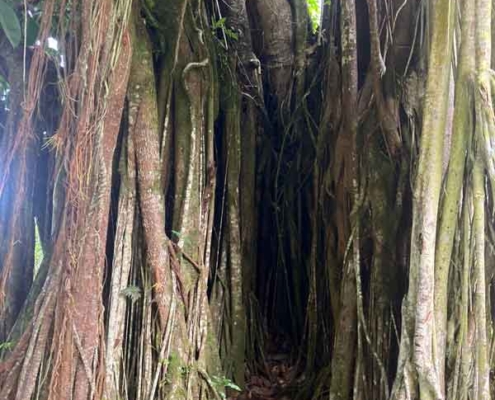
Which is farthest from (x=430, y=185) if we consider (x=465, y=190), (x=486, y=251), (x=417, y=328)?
(x=417, y=328)

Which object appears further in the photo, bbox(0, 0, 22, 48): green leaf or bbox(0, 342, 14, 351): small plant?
bbox(0, 342, 14, 351): small plant

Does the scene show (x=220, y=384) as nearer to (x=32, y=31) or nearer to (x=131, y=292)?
(x=131, y=292)

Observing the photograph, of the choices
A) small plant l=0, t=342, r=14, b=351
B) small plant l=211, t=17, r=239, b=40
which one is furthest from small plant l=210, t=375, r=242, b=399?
small plant l=211, t=17, r=239, b=40

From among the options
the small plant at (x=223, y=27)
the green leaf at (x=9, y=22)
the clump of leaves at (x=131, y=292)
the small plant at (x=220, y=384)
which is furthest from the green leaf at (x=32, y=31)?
the small plant at (x=220, y=384)

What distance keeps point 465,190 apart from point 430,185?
0.16 m

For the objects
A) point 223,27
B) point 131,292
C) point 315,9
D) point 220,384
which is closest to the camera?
point 131,292

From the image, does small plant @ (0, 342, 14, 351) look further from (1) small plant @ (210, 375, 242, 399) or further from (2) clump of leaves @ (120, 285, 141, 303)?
(1) small plant @ (210, 375, 242, 399)

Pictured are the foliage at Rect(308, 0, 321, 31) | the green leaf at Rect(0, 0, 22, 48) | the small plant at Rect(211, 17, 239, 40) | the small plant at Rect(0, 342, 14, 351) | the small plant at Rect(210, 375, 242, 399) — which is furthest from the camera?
the foliage at Rect(308, 0, 321, 31)

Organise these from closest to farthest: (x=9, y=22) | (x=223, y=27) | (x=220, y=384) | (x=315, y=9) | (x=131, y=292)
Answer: (x=9, y=22)
(x=131, y=292)
(x=220, y=384)
(x=223, y=27)
(x=315, y=9)

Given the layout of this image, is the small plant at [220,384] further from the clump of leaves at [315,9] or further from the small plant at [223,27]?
the clump of leaves at [315,9]

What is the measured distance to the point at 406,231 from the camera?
101 inches

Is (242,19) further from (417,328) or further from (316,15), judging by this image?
(417,328)

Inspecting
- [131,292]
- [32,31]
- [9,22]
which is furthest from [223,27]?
[131,292]

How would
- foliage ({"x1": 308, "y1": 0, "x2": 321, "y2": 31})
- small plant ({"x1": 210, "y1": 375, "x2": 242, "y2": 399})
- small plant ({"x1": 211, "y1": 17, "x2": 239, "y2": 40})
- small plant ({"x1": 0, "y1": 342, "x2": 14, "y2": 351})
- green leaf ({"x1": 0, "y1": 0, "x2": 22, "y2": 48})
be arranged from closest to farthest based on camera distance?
green leaf ({"x1": 0, "y1": 0, "x2": 22, "y2": 48})
small plant ({"x1": 0, "y1": 342, "x2": 14, "y2": 351})
small plant ({"x1": 210, "y1": 375, "x2": 242, "y2": 399})
small plant ({"x1": 211, "y1": 17, "x2": 239, "y2": 40})
foliage ({"x1": 308, "y1": 0, "x2": 321, "y2": 31})
